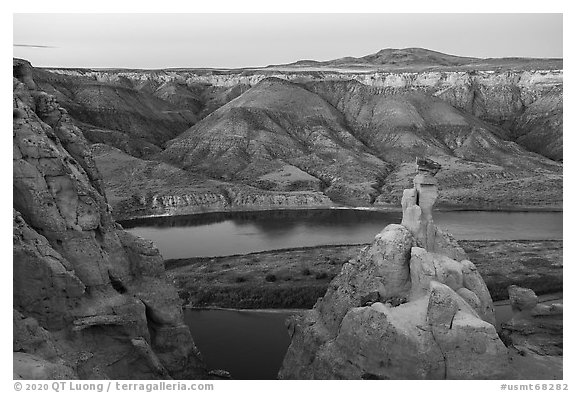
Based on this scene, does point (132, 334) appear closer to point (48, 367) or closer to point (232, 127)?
point (48, 367)

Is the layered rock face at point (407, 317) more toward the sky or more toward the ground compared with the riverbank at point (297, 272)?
more toward the sky

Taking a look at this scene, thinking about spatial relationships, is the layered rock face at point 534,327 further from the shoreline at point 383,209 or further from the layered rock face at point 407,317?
the shoreline at point 383,209

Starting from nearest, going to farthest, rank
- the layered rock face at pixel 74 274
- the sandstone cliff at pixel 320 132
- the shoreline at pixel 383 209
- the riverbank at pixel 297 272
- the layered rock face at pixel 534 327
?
the layered rock face at pixel 74 274
the layered rock face at pixel 534 327
the riverbank at pixel 297 272
the shoreline at pixel 383 209
the sandstone cliff at pixel 320 132

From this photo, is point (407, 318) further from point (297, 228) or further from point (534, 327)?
point (297, 228)

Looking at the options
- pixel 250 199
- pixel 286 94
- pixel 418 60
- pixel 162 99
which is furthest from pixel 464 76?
pixel 250 199

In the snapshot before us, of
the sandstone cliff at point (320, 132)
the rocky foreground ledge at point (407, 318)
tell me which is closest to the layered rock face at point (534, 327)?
the rocky foreground ledge at point (407, 318)

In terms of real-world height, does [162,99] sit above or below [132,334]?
above

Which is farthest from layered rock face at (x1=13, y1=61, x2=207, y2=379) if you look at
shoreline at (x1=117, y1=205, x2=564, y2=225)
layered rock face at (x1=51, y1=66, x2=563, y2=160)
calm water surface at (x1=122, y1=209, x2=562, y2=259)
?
layered rock face at (x1=51, y1=66, x2=563, y2=160)

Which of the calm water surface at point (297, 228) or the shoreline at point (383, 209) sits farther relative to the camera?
the shoreline at point (383, 209)
